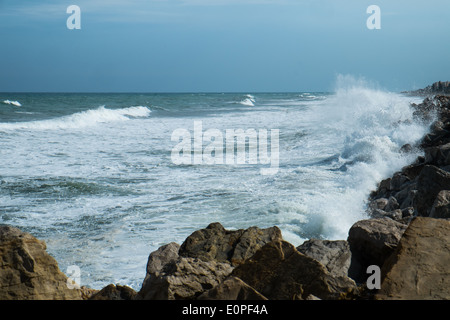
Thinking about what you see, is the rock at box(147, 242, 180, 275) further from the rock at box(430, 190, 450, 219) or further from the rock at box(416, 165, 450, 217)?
the rock at box(416, 165, 450, 217)

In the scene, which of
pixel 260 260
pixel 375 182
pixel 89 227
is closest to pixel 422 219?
pixel 260 260

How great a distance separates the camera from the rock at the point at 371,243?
3.79 meters

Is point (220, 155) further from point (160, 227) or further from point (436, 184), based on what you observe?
point (436, 184)

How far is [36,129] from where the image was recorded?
842 inches

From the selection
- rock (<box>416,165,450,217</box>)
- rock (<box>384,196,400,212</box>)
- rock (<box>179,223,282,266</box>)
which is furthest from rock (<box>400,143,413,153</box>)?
rock (<box>179,223,282,266</box>)

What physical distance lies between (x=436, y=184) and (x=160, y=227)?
346 centimetres

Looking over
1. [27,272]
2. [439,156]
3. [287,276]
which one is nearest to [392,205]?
[439,156]

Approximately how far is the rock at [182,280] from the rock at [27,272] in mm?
606

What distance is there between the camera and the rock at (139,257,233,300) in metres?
2.93

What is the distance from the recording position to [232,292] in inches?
107

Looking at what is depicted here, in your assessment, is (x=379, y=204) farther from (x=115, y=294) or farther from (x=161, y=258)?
(x=115, y=294)

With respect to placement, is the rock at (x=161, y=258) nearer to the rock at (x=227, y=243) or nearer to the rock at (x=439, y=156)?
the rock at (x=227, y=243)

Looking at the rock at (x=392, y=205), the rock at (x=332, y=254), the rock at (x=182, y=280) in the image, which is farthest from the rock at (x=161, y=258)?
the rock at (x=392, y=205)

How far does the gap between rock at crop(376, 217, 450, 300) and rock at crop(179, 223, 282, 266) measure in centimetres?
99
